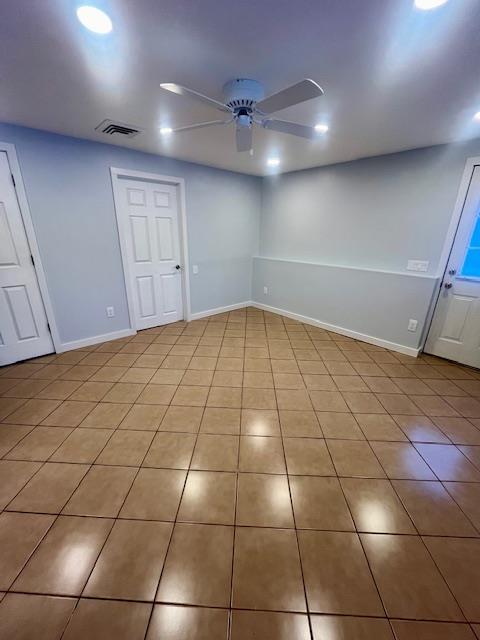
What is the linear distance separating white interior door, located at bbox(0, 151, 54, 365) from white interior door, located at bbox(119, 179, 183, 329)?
995 mm

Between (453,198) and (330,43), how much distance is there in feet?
7.40

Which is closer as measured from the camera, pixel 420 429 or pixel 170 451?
pixel 170 451

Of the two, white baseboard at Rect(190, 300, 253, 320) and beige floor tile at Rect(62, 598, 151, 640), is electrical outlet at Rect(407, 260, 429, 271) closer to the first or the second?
white baseboard at Rect(190, 300, 253, 320)

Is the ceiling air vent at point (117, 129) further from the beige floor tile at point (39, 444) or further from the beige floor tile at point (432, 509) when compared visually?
the beige floor tile at point (432, 509)

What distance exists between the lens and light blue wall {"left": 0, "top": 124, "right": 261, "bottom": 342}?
8.51 ft

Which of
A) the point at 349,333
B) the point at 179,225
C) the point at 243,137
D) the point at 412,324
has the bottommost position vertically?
the point at 349,333

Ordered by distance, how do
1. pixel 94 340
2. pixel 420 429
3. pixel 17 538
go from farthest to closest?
1. pixel 94 340
2. pixel 420 429
3. pixel 17 538

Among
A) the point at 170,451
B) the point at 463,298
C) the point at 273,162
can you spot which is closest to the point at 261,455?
the point at 170,451

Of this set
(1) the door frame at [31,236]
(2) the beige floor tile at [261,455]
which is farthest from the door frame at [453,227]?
(1) the door frame at [31,236]

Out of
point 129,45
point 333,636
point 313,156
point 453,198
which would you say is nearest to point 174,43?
point 129,45

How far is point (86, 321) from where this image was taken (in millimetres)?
3186

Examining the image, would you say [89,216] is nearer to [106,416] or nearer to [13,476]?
[106,416]

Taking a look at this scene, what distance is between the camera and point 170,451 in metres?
1.75

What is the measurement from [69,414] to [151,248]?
7.60 ft
